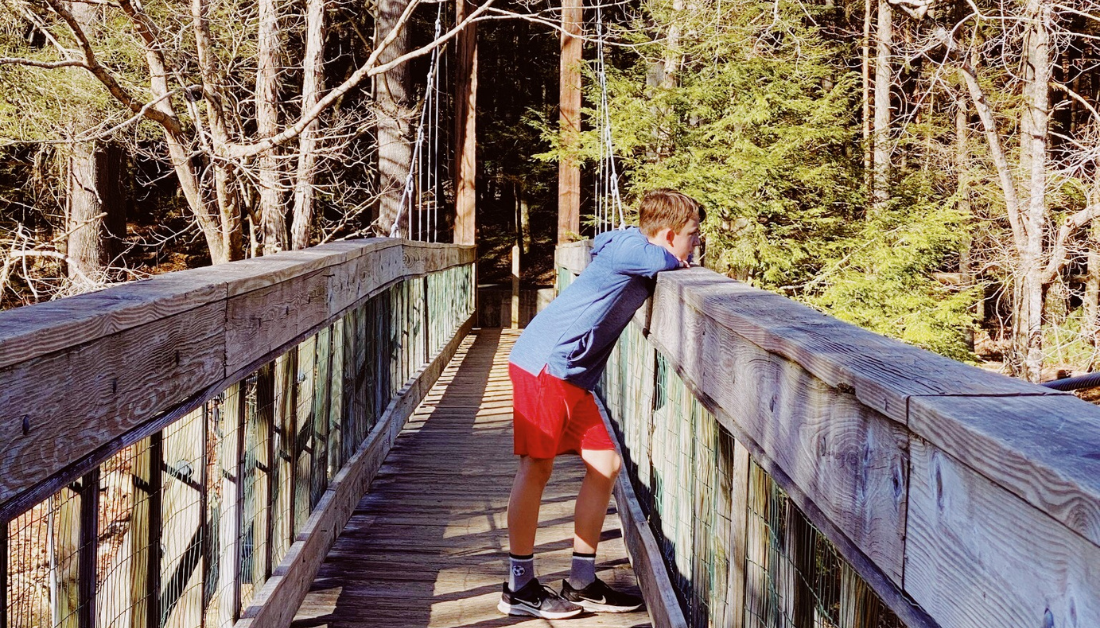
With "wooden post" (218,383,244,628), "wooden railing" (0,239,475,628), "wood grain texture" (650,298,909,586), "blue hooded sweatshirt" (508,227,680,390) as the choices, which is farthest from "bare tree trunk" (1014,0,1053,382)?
"wooden post" (218,383,244,628)

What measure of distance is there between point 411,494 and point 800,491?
2.94 meters

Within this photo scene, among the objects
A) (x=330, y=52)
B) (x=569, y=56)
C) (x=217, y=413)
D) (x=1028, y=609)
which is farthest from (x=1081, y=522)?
(x=330, y=52)

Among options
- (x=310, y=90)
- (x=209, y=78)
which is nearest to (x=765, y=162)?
(x=310, y=90)

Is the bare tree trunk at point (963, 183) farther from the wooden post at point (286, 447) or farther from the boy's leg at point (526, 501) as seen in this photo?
the wooden post at point (286, 447)

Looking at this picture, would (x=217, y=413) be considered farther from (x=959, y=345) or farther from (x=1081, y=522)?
(x=959, y=345)

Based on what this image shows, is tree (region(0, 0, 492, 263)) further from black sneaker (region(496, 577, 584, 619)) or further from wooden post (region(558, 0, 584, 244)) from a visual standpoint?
black sneaker (region(496, 577, 584, 619))

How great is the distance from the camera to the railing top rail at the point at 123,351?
1159 mm

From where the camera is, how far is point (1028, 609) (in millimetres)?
775

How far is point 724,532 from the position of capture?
6.93 ft

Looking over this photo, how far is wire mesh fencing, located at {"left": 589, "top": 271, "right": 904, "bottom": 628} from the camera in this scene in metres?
1.59

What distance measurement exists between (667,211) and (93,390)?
5.85ft

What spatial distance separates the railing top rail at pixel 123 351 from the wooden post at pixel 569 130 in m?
8.73

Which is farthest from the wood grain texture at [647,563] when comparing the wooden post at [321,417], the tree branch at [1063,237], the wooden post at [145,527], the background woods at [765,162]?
the tree branch at [1063,237]

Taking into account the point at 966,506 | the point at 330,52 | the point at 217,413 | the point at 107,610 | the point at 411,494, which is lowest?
the point at 411,494
